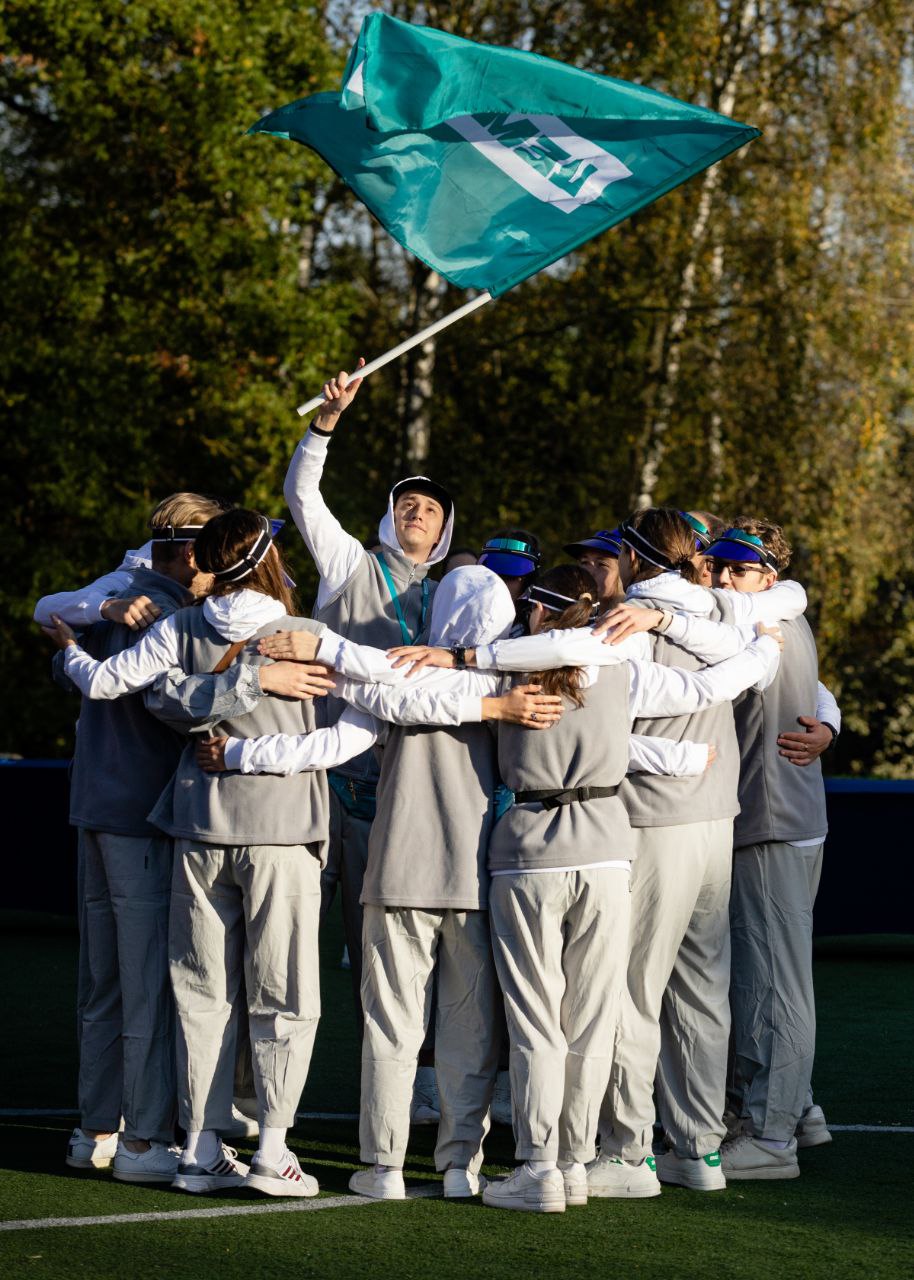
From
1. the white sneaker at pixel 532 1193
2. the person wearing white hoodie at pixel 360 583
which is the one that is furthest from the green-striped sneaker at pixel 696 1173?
the person wearing white hoodie at pixel 360 583

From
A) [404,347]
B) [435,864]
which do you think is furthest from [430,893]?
[404,347]

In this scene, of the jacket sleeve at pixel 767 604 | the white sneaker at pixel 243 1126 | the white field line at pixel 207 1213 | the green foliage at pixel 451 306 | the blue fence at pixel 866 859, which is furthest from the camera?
the green foliage at pixel 451 306

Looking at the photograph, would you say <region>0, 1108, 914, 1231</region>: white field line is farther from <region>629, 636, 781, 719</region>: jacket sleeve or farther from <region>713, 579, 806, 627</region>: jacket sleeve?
<region>713, 579, 806, 627</region>: jacket sleeve

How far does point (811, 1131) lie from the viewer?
5.93 m

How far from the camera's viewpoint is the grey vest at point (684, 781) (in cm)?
530

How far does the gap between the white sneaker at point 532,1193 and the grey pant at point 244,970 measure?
0.65 metres

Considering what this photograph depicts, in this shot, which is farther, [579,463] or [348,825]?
[579,463]

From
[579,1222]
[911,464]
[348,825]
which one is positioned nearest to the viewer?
[579,1222]

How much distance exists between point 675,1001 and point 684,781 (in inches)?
27.3

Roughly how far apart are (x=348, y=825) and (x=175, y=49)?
12760 mm

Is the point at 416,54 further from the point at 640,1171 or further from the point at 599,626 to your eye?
the point at 640,1171

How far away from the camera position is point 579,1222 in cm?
483

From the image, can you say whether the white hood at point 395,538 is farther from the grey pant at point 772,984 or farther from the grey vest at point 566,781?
the grey pant at point 772,984

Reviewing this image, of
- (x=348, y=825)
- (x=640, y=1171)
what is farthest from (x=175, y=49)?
(x=640, y=1171)
